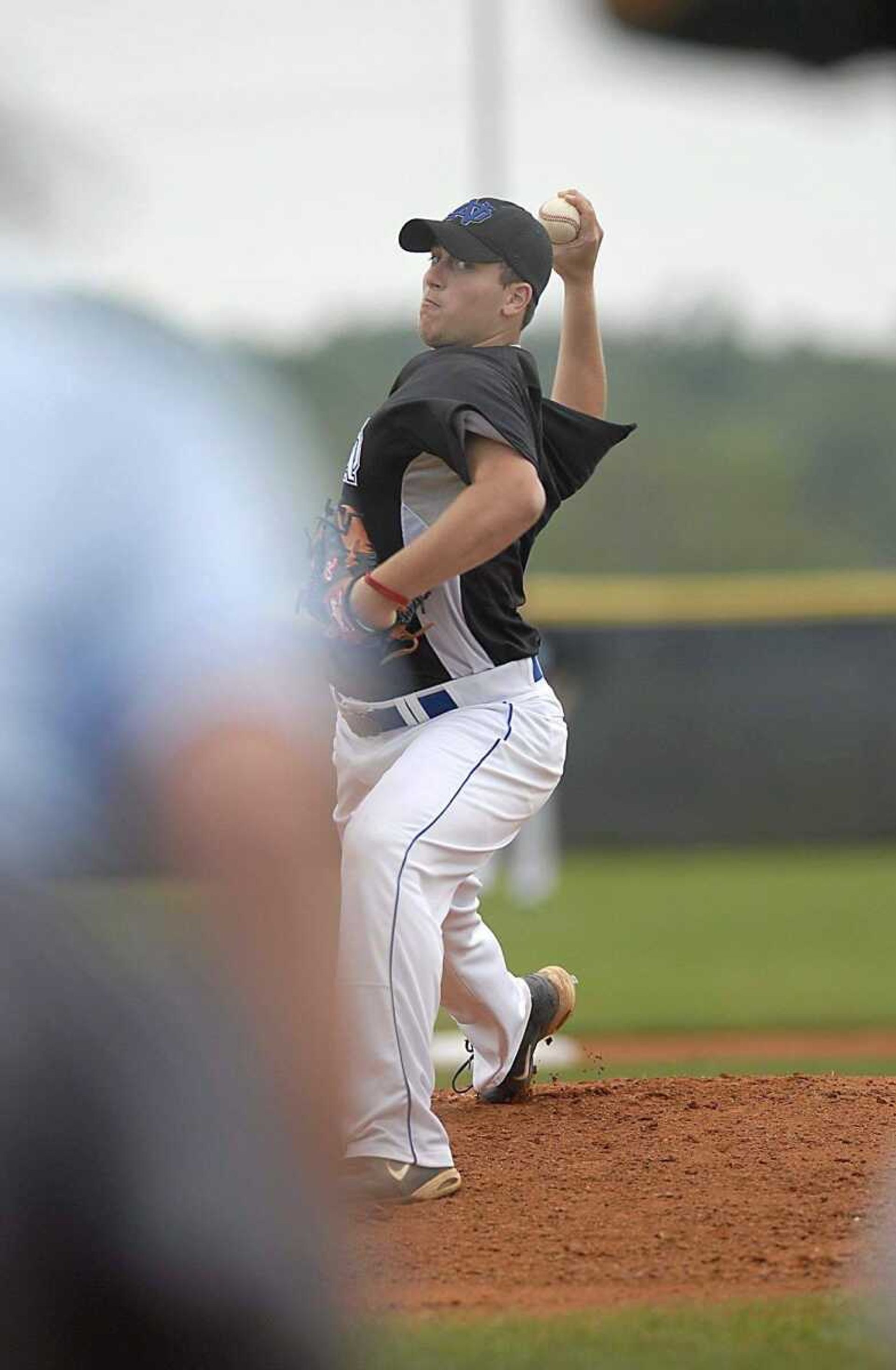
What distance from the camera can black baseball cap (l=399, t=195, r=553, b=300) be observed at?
3.46m

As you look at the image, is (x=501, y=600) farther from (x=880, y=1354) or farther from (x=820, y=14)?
(x=820, y=14)

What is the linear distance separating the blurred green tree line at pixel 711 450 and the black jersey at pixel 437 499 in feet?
82.3

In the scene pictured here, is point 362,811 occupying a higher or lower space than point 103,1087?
lower

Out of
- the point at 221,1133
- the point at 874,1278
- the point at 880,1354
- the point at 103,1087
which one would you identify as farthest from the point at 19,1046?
the point at 874,1278

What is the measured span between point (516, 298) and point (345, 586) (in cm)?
63

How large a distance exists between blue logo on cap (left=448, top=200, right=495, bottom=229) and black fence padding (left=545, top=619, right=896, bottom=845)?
1259 centimetres

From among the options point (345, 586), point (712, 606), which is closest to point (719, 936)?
point (712, 606)

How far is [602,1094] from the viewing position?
4.40 metres

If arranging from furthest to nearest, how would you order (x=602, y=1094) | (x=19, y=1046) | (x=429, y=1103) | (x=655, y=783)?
(x=655, y=783) → (x=602, y=1094) → (x=429, y=1103) → (x=19, y=1046)

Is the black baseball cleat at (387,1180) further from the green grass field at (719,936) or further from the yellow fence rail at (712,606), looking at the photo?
the yellow fence rail at (712,606)

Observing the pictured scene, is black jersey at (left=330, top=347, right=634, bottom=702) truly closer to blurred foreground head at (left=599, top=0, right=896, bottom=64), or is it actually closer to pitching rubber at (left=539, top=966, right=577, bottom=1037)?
pitching rubber at (left=539, top=966, right=577, bottom=1037)

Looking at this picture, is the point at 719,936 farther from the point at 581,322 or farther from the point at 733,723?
the point at 581,322

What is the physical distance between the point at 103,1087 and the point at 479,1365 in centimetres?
133

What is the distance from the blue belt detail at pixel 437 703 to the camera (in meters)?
3.54
